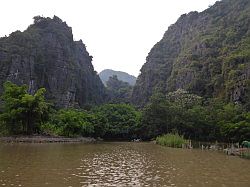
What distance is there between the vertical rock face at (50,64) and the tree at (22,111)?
32.7m

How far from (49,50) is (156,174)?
89.3 m

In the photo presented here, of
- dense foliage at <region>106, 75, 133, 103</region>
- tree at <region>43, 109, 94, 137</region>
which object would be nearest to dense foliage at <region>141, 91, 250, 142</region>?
tree at <region>43, 109, 94, 137</region>

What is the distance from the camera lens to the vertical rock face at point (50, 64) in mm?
88750

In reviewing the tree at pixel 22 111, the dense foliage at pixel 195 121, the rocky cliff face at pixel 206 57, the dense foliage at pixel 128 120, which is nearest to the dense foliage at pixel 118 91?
the rocky cliff face at pixel 206 57

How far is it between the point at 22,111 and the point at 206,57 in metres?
66.1

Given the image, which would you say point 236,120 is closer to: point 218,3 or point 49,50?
point 49,50

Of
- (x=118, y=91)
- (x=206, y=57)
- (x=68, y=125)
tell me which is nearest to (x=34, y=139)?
(x=68, y=125)

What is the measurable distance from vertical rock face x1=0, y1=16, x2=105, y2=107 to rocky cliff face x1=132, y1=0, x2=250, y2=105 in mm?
21522

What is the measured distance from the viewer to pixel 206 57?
101m

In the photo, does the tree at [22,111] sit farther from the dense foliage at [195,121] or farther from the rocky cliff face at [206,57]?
the rocky cliff face at [206,57]

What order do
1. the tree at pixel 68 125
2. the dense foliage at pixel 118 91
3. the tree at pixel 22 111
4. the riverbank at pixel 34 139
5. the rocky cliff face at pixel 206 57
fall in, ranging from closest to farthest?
the riverbank at pixel 34 139, the tree at pixel 22 111, the tree at pixel 68 125, the rocky cliff face at pixel 206 57, the dense foliage at pixel 118 91

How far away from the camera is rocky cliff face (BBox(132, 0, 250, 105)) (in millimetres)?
79812

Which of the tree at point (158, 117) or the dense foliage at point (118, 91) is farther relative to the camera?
the dense foliage at point (118, 91)

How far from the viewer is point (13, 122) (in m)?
49.7
